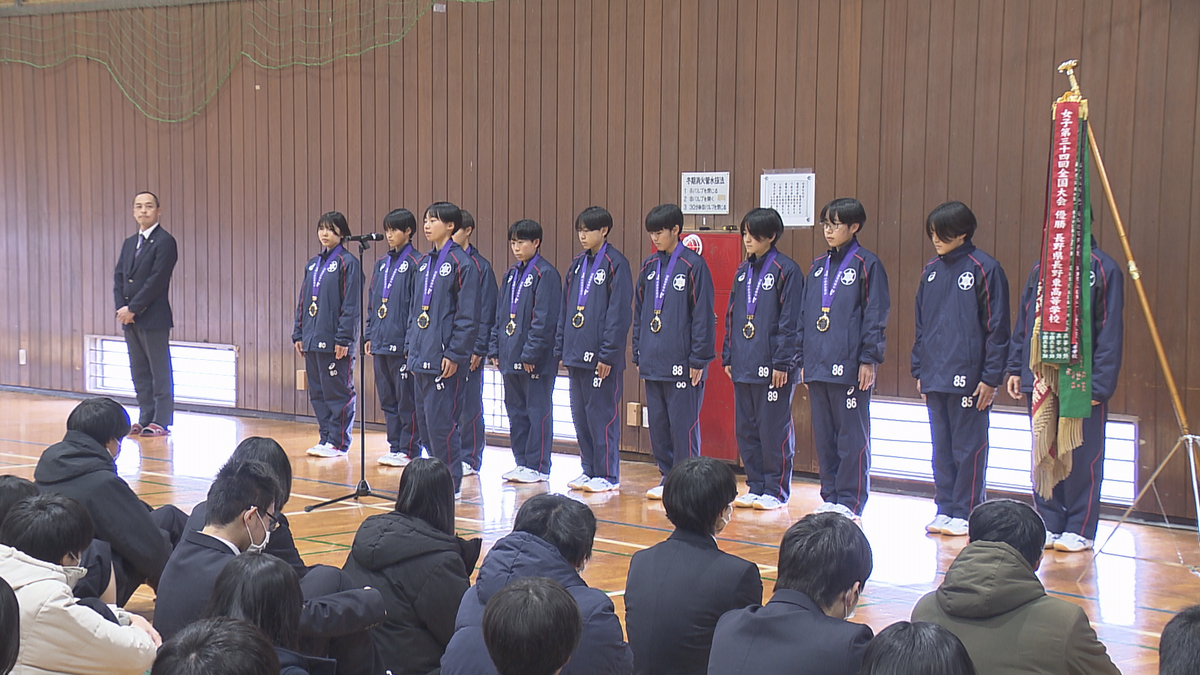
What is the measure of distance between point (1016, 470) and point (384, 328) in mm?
3865

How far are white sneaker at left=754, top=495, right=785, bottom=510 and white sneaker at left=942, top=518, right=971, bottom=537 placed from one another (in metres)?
0.94

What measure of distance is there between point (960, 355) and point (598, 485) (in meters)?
2.19

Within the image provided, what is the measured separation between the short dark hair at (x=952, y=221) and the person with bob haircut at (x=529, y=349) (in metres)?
2.30

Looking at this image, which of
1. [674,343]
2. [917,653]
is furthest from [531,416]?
[917,653]

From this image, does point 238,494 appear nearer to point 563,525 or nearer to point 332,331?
point 563,525

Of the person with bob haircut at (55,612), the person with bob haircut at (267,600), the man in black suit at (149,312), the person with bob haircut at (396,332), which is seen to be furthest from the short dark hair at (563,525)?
the man in black suit at (149,312)

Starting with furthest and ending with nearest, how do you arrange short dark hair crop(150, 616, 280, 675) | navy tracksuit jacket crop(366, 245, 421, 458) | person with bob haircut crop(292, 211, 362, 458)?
person with bob haircut crop(292, 211, 362, 458), navy tracksuit jacket crop(366, 245, 421, 458), short dark hair crop(150, 616, 280, 675)

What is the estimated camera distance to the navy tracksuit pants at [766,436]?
6.35 metres

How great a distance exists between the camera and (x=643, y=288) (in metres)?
6.81

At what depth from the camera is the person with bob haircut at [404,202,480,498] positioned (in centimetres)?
669

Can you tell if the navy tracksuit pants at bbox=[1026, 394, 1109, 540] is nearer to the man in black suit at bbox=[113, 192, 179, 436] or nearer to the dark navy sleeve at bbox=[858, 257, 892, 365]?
the dark navy sleeve at bbox=[858, 257, 892, 365]

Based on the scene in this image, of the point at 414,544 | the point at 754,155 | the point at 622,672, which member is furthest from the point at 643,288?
the point at 622,672

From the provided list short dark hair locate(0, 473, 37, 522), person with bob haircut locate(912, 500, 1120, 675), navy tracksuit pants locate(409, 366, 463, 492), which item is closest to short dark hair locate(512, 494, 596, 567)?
person with bob haircut locate(912, 500, 1120, 675)

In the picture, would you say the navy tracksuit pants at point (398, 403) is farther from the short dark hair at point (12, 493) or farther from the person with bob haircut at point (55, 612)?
the person with bob haircut at point (55, 612)
